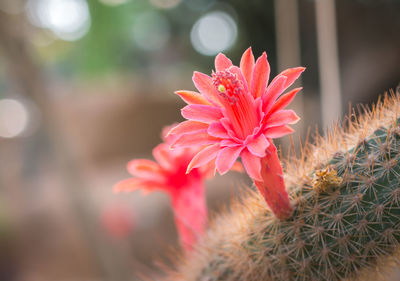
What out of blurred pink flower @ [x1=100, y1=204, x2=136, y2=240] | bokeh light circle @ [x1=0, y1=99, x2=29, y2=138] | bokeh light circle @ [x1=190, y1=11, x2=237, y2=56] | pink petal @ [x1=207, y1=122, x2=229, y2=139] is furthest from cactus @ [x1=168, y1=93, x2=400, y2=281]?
bokeh light circle @ [x1=0, y1=99, x2=29, y2=138]

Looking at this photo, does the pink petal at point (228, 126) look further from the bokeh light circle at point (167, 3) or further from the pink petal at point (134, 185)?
the bokeh light circle at point (167, 3)

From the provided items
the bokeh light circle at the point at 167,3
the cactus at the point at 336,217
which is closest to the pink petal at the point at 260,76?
the cactus at the point at 336,217

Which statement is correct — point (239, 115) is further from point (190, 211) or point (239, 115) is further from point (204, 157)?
point (190, 211)

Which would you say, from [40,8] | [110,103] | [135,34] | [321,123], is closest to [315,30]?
[321,123]

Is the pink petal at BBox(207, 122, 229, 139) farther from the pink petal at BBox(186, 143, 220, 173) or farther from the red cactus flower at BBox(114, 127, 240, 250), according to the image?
the red cactus flower at BBox(114, 127, 240, 250)

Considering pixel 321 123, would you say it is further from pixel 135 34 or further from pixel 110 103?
pixel 110 103

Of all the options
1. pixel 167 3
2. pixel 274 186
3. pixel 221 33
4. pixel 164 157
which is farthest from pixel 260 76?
pixel 167 3

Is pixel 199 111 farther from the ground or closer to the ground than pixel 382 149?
farther from the ground
